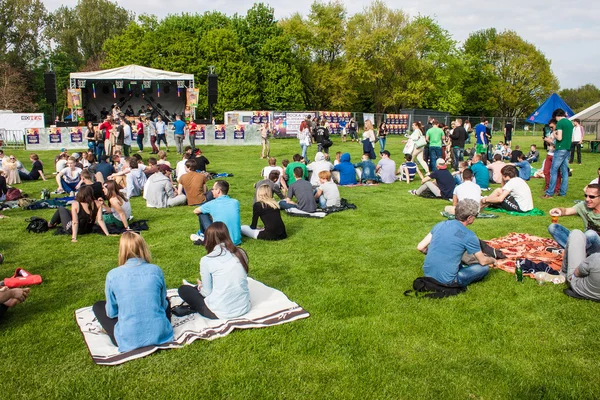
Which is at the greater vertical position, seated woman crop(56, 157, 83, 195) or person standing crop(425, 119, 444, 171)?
person standing crop(425, 119, 444, 171)

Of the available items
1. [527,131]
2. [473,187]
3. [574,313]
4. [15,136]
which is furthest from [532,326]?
[527,131]

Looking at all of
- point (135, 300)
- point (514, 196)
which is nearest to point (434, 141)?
point (514, 196)

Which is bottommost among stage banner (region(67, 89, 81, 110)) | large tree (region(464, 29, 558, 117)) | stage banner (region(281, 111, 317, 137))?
stage banner (region(281, 111, 317, 137))

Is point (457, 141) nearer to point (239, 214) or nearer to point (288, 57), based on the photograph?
point (239, 214)

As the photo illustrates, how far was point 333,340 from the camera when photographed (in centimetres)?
475

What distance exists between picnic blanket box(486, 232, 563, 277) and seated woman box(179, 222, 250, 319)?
371 centimetres

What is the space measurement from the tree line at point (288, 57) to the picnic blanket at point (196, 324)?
129ft

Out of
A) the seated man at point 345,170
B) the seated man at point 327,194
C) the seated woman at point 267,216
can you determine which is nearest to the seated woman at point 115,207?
the seated woman at point 267,216

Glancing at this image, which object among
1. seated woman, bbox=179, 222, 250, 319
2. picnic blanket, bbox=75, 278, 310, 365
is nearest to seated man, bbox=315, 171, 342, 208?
picnic blanket, bbox=75, 278, 310, 365

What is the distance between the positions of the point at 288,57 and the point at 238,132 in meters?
22.4

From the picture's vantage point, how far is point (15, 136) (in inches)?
943

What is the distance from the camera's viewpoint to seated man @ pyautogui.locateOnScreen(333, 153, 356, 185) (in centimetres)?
1403

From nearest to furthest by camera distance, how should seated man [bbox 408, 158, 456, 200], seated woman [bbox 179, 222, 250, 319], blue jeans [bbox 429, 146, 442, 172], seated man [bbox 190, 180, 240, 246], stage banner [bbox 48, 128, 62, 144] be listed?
seated woman [bbox 179, 222, 250, 319] → seated man [bbox 190, 180, 240, 246] → seated man [bbox 408, 158, 456, 200] → blue jeans [bbox 429, 146, 442, 172] → stage banner [bbox 48, 128, 62, 144]

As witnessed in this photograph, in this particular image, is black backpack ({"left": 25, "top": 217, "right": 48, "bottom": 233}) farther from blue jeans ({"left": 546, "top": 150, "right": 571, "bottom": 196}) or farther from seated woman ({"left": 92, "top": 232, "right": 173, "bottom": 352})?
blue jeans ({"left": 546, "top": 150, "right": 571, "bottom": 196})
